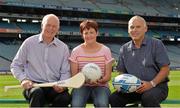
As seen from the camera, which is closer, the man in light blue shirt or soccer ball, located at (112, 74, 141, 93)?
soccer ball, located at (112, 74, 141, 93)

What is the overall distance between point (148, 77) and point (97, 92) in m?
0.76

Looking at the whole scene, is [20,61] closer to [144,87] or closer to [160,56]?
[144,87]

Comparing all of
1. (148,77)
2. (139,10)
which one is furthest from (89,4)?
(148,77)

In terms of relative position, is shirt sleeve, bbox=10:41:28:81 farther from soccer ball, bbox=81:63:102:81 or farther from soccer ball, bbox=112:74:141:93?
soccer ball, bbox=112:74:141:93

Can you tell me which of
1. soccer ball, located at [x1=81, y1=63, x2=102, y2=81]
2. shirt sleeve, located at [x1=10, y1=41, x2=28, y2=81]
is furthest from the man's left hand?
shirt sleeve, located at [x1=10, y1=41, x2=28, y2=81]

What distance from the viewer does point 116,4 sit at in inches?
2131

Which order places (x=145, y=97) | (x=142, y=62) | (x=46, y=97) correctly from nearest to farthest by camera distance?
(x=145, y=97), (x=46, y=97), (x=142, y=62)

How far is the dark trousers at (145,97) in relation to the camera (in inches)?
215

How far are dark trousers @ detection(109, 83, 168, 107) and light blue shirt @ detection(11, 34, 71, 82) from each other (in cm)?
74

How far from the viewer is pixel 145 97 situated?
5461 millimetres

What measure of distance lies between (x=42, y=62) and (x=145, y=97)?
1.50 m

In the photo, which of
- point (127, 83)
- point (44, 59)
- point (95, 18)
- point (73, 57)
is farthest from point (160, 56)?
point (95, 18)

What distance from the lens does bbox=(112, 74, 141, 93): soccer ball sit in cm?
552

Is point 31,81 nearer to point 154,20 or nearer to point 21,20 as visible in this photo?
point 21,20
